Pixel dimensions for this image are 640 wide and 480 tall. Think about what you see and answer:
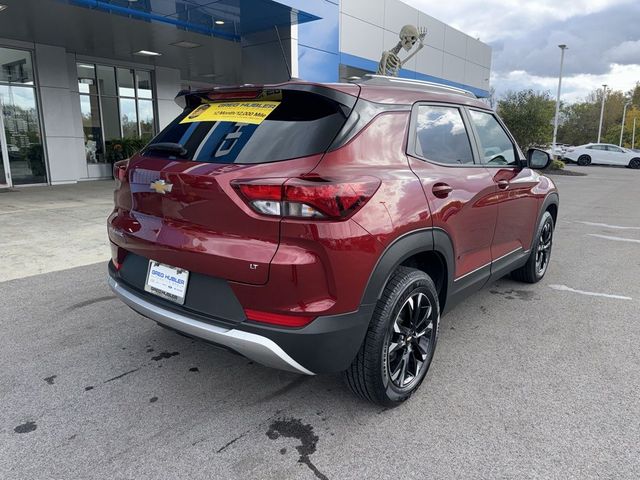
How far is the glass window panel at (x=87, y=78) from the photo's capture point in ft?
46.7

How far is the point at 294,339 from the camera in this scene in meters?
2.19

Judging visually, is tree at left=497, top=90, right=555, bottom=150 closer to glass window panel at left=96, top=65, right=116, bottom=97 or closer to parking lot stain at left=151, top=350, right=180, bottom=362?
glass window panel at left=96, top=65, right=116, bottom=97

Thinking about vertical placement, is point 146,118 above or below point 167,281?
above

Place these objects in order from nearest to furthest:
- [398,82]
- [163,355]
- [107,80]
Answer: [398,82]
[163,355]
[107,80]

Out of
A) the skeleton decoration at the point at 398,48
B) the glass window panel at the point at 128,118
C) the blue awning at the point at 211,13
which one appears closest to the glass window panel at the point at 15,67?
the glass window panel at the point at 128,118

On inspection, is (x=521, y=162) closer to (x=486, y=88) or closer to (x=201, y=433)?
(x=201, y=433)

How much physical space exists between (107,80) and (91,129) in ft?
5.35

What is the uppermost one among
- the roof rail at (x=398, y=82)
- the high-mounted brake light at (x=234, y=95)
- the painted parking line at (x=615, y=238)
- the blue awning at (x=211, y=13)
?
the blue awning at (x=211, y=13)

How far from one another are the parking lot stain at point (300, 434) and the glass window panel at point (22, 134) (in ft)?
42.5

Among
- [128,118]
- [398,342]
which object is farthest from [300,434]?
[128,118]

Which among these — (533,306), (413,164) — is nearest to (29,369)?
(413,164)

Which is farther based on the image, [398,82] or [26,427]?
[398,82]

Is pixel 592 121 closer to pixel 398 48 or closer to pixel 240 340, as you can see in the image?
pixel 398 48

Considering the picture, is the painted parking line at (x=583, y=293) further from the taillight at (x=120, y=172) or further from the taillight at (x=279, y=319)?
the taillight at (x=120, y=172)
